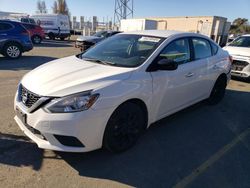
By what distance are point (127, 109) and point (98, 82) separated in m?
0.55

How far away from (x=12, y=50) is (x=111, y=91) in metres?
10.0

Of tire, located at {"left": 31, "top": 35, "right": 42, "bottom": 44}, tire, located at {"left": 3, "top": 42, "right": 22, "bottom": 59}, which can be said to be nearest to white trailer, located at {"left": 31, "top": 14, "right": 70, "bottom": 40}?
tire, located at {"left": 31, "top": 35, "right": 42, "bottom": 44}

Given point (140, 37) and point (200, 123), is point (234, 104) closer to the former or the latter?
point (200, 123)

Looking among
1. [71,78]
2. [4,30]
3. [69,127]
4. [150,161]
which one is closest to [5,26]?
[4,30]

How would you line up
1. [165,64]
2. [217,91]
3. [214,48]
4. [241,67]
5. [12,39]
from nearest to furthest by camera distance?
[165,64], [214,48], [217,91], [241,67], [12,39]

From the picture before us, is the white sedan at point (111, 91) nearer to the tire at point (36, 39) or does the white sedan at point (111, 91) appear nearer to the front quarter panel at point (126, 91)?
the front quarter panel at point (126, 91)

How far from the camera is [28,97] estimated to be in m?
3.27

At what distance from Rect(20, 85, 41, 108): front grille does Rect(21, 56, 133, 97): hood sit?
0.05 metres

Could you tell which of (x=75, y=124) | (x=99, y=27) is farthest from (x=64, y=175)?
Answer: (x=99, y=27)

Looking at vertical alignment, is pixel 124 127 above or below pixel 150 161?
above

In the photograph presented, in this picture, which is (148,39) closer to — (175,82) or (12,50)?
(175,82)

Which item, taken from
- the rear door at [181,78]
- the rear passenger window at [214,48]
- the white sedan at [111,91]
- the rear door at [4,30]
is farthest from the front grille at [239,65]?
the rear door at [4,30]

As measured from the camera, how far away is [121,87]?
130 inches

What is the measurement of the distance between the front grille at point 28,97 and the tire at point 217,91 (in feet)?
13.3
